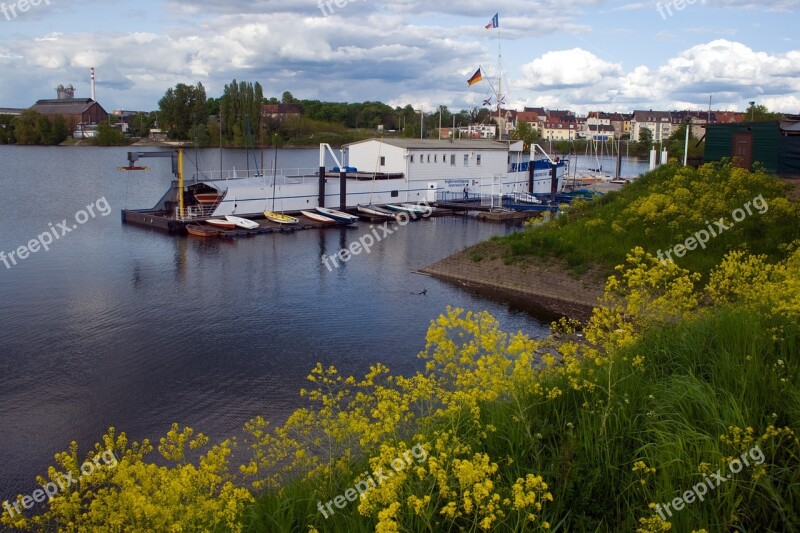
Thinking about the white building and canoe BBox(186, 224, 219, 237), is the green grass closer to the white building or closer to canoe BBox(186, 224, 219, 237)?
canoe BBox(186, 224, 219, 237)

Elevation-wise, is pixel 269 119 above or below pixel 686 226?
above

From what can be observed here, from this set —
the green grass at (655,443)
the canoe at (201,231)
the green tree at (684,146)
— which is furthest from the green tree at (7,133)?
the green grass at (655,443)

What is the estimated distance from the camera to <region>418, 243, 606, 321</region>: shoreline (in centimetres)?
2369

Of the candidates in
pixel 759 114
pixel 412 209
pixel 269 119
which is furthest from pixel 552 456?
pixel 269 119

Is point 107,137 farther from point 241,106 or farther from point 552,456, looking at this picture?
point 552,456

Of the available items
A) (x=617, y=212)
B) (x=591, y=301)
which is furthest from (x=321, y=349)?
(x=617, y=212)

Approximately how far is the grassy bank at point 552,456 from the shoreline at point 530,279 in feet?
44.0

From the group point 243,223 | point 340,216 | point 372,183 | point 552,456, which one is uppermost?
point 372,183

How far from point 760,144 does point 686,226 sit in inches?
312

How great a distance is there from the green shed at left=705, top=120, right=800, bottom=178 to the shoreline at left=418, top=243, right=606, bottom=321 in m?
10.4

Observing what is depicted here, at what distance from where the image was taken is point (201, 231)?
125ft

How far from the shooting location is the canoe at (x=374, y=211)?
46344 mm

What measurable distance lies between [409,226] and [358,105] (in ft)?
388

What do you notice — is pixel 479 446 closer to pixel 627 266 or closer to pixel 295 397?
pixel 295 397
